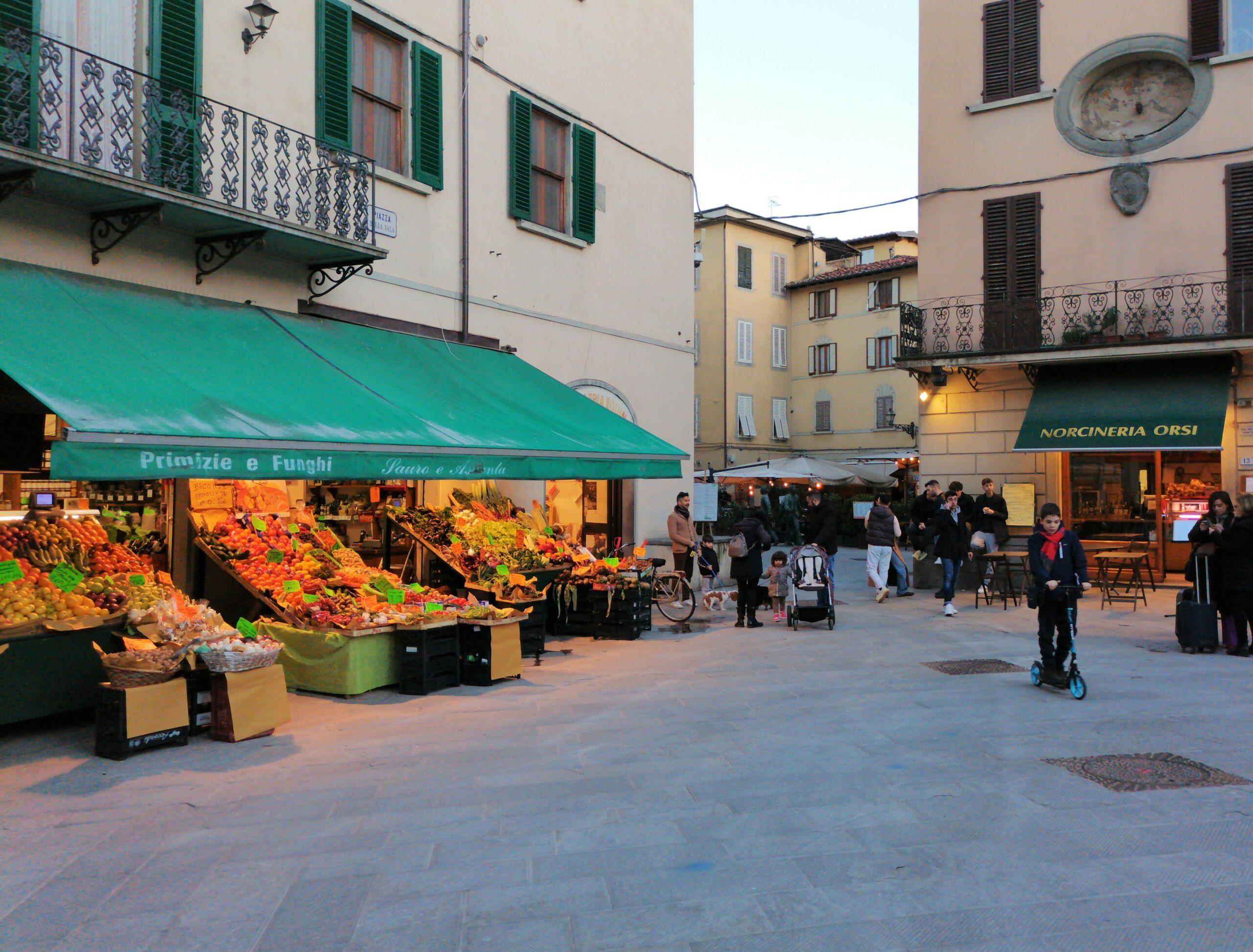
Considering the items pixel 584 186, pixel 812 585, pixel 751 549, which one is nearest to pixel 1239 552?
pixel 812 585

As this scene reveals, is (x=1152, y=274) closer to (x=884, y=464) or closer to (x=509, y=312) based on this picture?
(x=509, y=312)

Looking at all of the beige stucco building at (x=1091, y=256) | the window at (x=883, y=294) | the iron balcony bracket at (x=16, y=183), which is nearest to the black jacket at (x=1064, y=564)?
the beige stucco building at (x=1091, y=256)

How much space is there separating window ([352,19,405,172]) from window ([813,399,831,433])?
30575mm

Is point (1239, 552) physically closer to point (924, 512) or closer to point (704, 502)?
point (924, 512)

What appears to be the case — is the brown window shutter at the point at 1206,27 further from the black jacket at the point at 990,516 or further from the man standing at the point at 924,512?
the man standing at the point at 924,512

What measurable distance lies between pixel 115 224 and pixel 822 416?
34.3 m

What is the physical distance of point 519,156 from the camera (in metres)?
12.9

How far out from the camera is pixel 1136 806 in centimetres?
536

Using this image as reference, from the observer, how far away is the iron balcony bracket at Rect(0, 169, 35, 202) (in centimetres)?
703

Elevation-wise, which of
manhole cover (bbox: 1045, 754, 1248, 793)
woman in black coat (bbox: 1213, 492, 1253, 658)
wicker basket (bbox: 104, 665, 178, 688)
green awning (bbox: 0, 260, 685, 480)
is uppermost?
green awning (bbox: 0, 260, 685, 480)

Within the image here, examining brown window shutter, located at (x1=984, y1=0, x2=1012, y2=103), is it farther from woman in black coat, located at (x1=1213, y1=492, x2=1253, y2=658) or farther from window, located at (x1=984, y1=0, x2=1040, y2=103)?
woman in black coat, located at (x1=1213, y1=492, x2=1253, y2=658)

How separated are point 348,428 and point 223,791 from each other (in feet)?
10.3

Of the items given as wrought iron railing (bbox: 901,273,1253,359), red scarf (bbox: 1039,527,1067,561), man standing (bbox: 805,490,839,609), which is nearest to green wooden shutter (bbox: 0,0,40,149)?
red scarf (bbox: 1039,527,1067,561)

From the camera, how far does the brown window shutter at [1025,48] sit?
54.4ft
